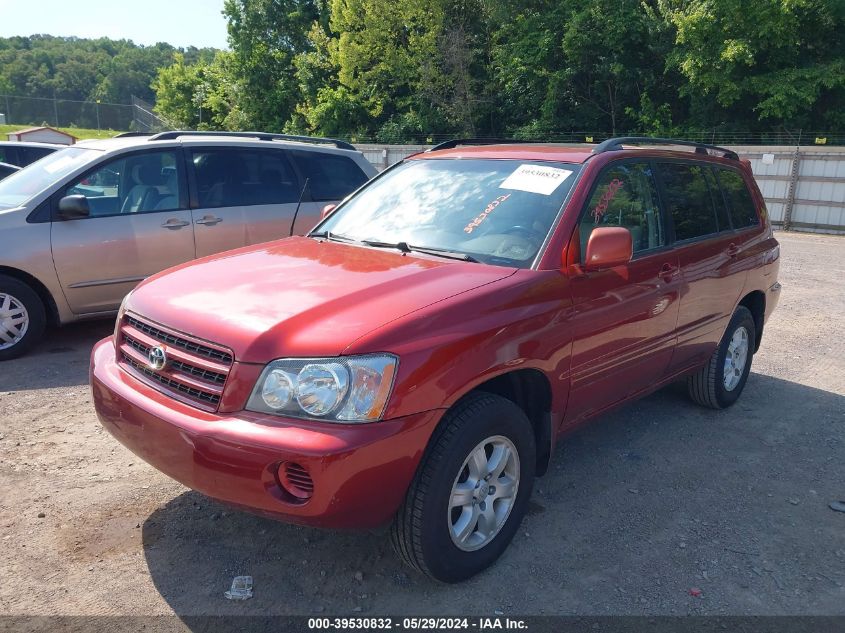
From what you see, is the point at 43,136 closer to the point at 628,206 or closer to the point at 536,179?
the point at 536,179

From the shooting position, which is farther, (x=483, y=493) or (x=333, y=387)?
(x=483, y=493)

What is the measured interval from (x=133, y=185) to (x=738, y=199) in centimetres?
→ 509

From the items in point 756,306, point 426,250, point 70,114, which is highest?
point 70,114

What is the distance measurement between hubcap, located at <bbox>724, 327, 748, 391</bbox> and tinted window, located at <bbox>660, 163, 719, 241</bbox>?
37.4 inches

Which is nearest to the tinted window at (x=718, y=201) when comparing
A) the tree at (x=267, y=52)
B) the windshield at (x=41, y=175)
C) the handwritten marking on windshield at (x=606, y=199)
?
the handwritten marking on windshield at (x=606, y=199)

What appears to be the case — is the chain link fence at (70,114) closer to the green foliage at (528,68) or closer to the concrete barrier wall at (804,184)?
the green foliage at (528,68)

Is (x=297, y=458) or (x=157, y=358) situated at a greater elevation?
(x=157, y=358)

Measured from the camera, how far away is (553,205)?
11.4ft

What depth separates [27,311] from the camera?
563 cm

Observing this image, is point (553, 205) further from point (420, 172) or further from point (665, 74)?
point (665, 74)

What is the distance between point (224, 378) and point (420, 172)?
2.10 metres

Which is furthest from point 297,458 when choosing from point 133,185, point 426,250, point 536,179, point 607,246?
point 133,185

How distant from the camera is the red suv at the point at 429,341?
2504mm

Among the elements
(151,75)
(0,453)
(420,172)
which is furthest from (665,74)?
(151,75)
